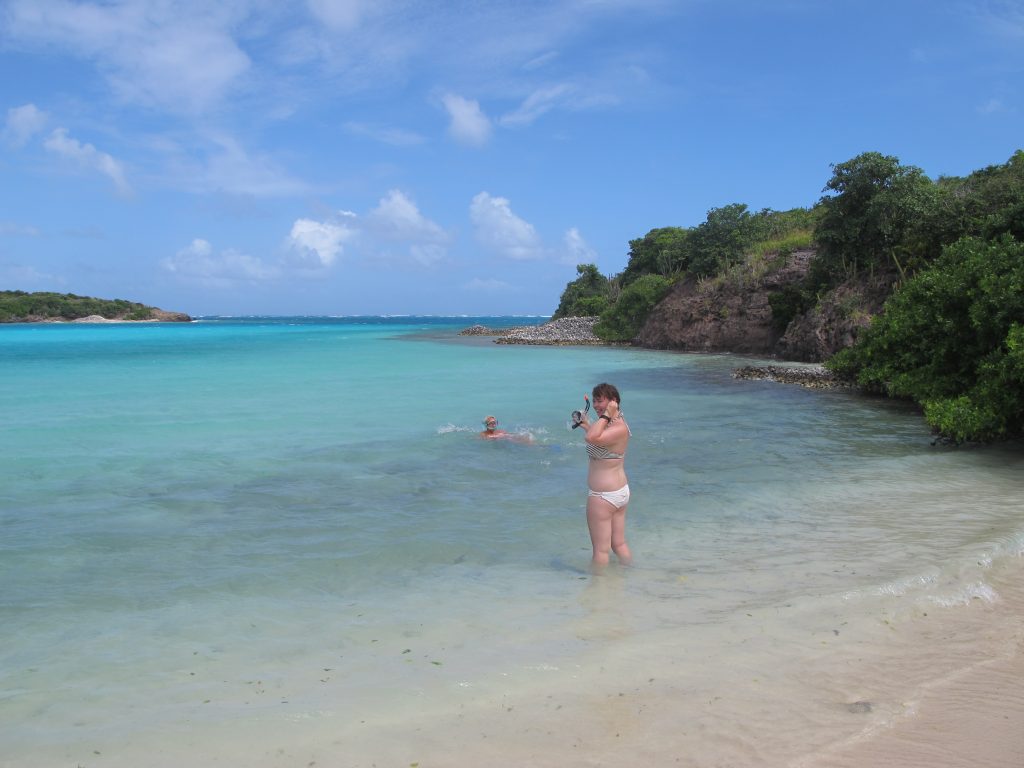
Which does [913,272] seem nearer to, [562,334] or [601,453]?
[601,453]

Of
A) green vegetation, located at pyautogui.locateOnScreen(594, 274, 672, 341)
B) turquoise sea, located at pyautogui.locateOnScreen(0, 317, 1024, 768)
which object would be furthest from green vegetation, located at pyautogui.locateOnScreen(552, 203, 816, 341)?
turquoise sea, located at pyautogui.locateOnScreen(0, 317, 1024, 768)

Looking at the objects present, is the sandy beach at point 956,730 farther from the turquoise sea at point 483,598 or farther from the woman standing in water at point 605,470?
the woman standing in water at point 605,470

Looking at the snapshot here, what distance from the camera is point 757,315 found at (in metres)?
34.8

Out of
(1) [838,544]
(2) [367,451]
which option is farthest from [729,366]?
(1) [838,544]

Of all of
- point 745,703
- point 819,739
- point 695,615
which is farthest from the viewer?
point 695,615

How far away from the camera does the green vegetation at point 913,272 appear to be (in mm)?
10906

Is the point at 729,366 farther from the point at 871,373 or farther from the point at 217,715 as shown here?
the point at 217,715

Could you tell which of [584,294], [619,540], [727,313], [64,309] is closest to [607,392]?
[619,540]

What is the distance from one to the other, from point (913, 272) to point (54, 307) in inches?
5777

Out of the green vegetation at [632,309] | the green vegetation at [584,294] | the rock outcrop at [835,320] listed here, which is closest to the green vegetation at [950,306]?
the rock outcrop at [835,320]

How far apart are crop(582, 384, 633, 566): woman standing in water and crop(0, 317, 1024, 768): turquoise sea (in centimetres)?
36

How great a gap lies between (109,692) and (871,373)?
639 inches

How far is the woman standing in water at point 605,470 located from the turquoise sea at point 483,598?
0.36 m

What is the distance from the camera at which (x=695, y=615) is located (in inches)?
199
